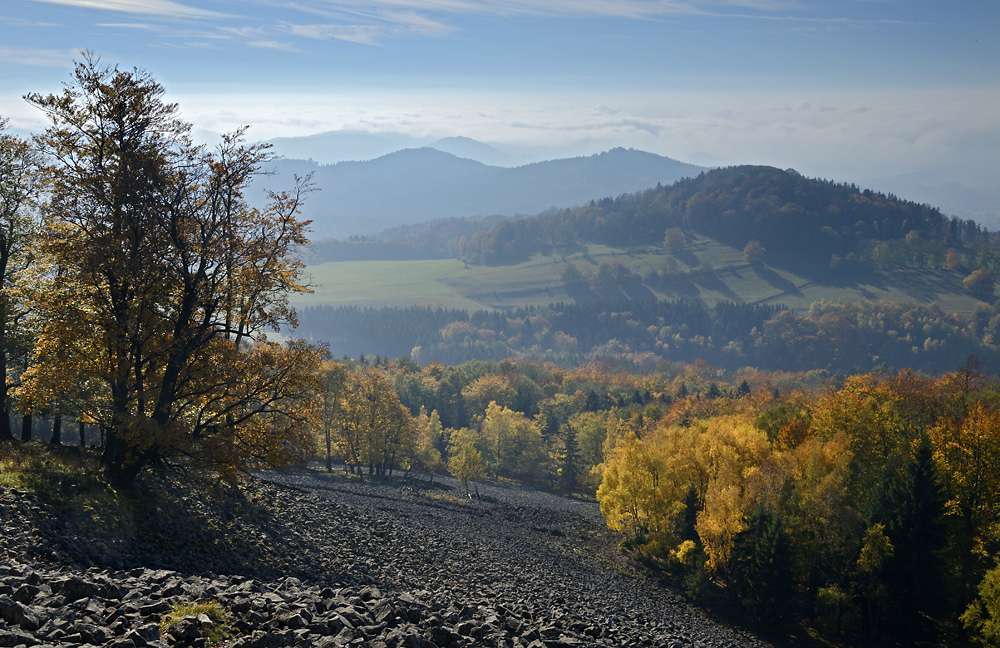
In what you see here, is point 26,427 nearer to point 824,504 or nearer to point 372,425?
point 824,504

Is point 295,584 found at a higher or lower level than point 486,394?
→ higher

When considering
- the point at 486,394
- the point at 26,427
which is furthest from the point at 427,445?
the point at 26,427

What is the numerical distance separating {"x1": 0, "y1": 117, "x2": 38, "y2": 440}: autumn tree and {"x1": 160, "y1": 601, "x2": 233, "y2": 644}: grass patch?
16619 millimetres

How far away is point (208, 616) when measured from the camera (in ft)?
45.6

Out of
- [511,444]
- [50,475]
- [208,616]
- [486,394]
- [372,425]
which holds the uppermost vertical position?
[50,475]

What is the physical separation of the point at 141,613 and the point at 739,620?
119 feet

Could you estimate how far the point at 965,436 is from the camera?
41.5 m

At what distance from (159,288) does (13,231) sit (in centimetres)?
845

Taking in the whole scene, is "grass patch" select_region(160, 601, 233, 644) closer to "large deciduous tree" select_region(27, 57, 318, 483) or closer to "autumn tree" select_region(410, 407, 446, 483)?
"large deciduous tree" select_region(27, 57, 318, 483)

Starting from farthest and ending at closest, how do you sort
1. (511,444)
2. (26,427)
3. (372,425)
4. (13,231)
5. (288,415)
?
(511,444), (372,425), (26,427), (13,231), (288,415)

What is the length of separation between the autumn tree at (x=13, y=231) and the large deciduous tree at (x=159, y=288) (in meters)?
2.79

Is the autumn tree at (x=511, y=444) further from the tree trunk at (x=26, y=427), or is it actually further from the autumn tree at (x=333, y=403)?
the tree trunk at (x=26, y=427)

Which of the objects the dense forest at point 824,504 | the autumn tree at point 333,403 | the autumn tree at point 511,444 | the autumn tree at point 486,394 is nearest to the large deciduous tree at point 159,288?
the dense forest at point 824,504

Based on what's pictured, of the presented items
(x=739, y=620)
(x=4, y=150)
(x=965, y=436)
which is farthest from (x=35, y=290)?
(x=965, y=436)
